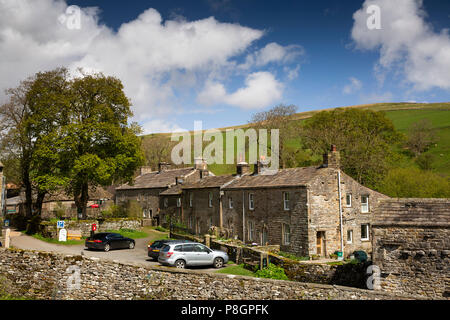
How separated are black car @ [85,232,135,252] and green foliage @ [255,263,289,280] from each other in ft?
44.7

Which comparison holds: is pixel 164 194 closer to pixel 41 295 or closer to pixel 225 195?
pixel 225 195

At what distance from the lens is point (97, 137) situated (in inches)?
1519

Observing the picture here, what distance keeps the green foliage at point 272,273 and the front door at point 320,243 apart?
23.5 feet

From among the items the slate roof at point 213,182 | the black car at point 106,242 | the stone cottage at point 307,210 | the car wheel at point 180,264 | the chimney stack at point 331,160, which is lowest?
the car wheel at point 180,264

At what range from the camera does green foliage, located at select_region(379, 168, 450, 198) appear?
38.6 meters

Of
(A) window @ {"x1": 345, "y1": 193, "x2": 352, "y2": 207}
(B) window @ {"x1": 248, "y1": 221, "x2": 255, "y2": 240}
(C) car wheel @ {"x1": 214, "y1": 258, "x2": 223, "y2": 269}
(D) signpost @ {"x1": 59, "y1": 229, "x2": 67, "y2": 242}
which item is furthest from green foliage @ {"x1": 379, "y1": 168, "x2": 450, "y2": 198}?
(D) signpost @ {"x1": 59, "y1": 229, "x2": 67, "y2": 242}

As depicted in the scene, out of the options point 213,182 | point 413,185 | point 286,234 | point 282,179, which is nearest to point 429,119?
point 413,185

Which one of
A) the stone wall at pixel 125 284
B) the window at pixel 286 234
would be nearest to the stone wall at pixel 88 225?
the stone wall at pixel 125 284

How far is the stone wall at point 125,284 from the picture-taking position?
16531mm

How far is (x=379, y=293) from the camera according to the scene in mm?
15094

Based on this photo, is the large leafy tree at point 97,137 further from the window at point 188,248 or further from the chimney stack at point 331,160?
the chimney stack at point 331,160

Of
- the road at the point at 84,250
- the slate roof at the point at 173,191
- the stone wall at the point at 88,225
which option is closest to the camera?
the road at the point at 84,250

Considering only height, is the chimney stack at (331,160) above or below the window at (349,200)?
above

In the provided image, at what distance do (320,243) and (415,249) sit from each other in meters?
12.3
